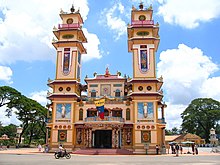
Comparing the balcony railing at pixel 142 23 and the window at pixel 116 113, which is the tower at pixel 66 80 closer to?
the window at pixel 116 113

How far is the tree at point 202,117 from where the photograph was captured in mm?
74213

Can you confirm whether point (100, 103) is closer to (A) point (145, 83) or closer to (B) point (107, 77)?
(B) point (107, 77)

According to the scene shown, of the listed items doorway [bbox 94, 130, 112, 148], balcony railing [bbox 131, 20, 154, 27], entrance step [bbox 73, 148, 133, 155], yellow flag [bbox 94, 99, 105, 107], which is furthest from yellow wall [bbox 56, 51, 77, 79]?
entrance step [bbox 73, 148, 133, 155]

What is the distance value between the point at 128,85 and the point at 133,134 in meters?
7.88

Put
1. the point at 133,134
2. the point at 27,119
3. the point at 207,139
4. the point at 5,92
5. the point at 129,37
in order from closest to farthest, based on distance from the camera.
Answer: the point at 133,134
the point at 129,37
the point at 5,92
the point at 27,119
the point at 207,139

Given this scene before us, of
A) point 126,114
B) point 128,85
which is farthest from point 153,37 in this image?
point 126,114

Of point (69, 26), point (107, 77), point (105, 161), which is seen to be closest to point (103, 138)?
point (107, 77)

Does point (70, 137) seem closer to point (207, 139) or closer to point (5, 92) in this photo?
point (5, 92)

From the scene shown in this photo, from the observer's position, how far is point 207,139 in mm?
76062

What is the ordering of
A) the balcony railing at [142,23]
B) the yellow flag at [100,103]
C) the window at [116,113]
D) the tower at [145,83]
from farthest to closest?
the balcony railing at [142,23] → the window at [116,113] → the tower at [145,83] → the yellow flag at [100,103]

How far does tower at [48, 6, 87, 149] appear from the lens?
38.9 m

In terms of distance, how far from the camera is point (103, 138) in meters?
39.6

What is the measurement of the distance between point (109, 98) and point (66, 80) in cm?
680

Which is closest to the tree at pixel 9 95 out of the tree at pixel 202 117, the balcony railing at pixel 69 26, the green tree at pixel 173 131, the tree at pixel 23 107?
the tree at pixel 23 107
